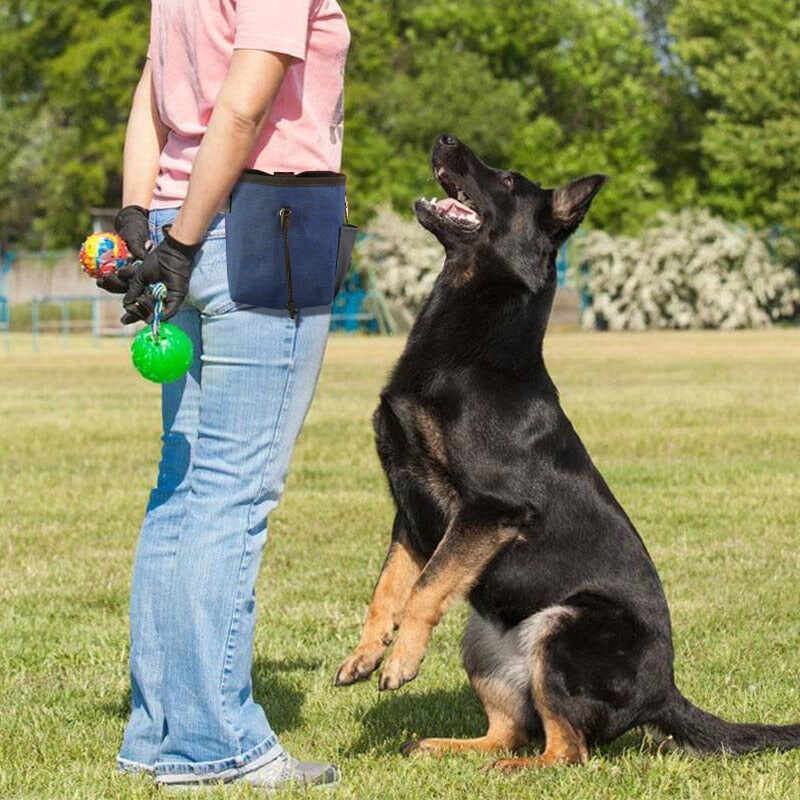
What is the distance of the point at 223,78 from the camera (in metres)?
3.37

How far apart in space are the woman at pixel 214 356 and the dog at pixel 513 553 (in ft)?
1.35

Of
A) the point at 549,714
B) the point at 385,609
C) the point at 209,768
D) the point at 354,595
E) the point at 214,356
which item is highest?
the point at 214,356

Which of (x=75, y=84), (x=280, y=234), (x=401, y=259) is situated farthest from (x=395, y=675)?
(x=75, y=84)

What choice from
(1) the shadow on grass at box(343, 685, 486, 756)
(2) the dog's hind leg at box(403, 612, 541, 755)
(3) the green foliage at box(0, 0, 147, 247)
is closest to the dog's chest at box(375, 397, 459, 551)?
(2) the dog's hind leg at box(403, 612, 541, 755)

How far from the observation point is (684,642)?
542 centimetres

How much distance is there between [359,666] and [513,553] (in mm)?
513

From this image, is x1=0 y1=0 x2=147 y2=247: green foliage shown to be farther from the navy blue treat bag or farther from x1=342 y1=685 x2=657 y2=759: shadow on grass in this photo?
→ the navy blue treat bag

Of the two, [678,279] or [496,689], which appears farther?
[678,279]

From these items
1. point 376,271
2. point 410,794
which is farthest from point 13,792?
point 376,271

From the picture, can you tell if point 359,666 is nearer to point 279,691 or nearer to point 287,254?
point 279,691

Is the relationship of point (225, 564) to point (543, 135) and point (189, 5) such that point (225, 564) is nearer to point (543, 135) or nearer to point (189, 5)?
point (189, 5)

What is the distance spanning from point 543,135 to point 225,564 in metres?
45.3

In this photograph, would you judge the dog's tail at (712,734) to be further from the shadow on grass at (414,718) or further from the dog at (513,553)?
the shadow on grass at (414,718)

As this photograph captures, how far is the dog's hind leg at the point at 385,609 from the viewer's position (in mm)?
3867
